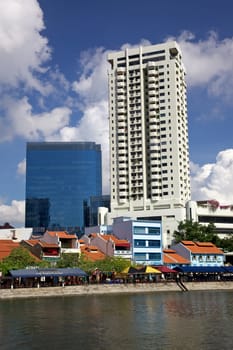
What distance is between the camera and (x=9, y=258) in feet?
261

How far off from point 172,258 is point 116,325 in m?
69.4

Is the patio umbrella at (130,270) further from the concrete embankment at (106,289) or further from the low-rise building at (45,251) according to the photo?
the low-rise building at (45,251)

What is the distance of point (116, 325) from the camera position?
41.6m

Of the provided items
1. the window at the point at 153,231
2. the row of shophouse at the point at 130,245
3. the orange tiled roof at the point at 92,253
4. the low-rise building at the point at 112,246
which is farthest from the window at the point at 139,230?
the orange tiled roof at the point at 92,253

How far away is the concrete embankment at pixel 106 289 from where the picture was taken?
69.6m

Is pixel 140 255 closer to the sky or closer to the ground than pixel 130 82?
closer to the ground

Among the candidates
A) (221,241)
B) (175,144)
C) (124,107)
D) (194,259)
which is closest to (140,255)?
(194,259)

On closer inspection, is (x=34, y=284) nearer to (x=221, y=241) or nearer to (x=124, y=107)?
(x=221, y=241)

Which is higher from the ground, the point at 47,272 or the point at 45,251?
the point at 45,251

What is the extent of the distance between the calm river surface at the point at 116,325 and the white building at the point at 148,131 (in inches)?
3337

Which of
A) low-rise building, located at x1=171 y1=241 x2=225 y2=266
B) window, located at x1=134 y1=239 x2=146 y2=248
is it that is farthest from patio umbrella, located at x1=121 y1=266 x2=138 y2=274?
low-rise building, located at x1=171 y1=241 x2=225 y2=266

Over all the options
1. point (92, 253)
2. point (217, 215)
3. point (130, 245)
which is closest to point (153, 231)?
point (130, 245)

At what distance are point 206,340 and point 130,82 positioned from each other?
125 metres

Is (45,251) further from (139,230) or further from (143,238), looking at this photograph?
(143,238)
